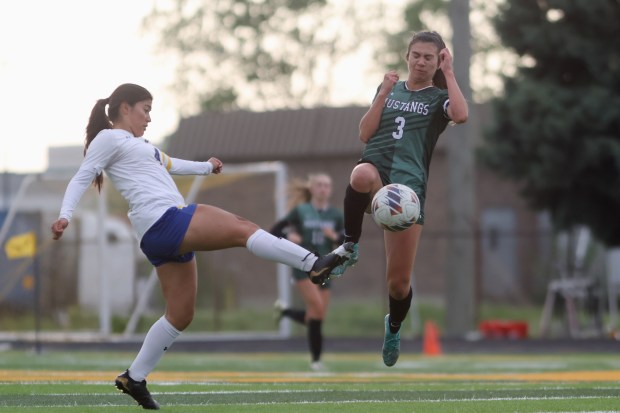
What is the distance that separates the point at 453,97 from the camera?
8367 mm

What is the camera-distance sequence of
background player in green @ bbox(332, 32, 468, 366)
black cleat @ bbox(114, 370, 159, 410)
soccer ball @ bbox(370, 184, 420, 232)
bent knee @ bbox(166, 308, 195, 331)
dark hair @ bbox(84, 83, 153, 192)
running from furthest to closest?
1. background player in green @ bbox(332, 32, 468, 366)
2. soccer ball @ bbox(370, 184, 420, 232)
3. dark hair @ bbox(84, 83, 153, 192)
4. bent knee @ bbox(166, 308, 195, 331)
5. black cleat @ bbox(114, 370, 159, 410)

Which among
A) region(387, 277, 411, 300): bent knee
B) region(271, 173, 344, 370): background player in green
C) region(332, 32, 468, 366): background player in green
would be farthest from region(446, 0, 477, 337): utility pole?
region(332, 32, 468, 366): background player in green

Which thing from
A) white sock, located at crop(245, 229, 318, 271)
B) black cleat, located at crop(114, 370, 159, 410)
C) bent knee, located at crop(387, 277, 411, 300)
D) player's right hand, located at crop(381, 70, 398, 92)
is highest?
player's right hand, located at crop(381, 70, 398, 92)

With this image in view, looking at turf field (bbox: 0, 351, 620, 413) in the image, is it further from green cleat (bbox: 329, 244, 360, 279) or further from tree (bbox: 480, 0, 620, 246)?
tree (bbox: 480, 0, 620, 246)

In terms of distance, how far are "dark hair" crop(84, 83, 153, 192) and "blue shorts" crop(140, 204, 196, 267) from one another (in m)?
0.74

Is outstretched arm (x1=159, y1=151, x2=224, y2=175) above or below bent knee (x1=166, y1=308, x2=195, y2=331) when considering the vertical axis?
above

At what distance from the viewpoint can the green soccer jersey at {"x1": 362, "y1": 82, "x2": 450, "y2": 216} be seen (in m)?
8.45

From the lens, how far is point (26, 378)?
36.6 feet

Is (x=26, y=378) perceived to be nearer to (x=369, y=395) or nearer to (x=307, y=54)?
(x=369, y=395)

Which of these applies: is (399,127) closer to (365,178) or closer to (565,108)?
(365,178)

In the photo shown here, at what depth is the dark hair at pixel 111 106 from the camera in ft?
25.5

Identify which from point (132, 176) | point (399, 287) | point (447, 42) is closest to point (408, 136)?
point (399, 287)

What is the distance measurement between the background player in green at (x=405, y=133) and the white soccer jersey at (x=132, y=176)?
1.41 m

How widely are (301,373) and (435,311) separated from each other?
22584 millimetres
